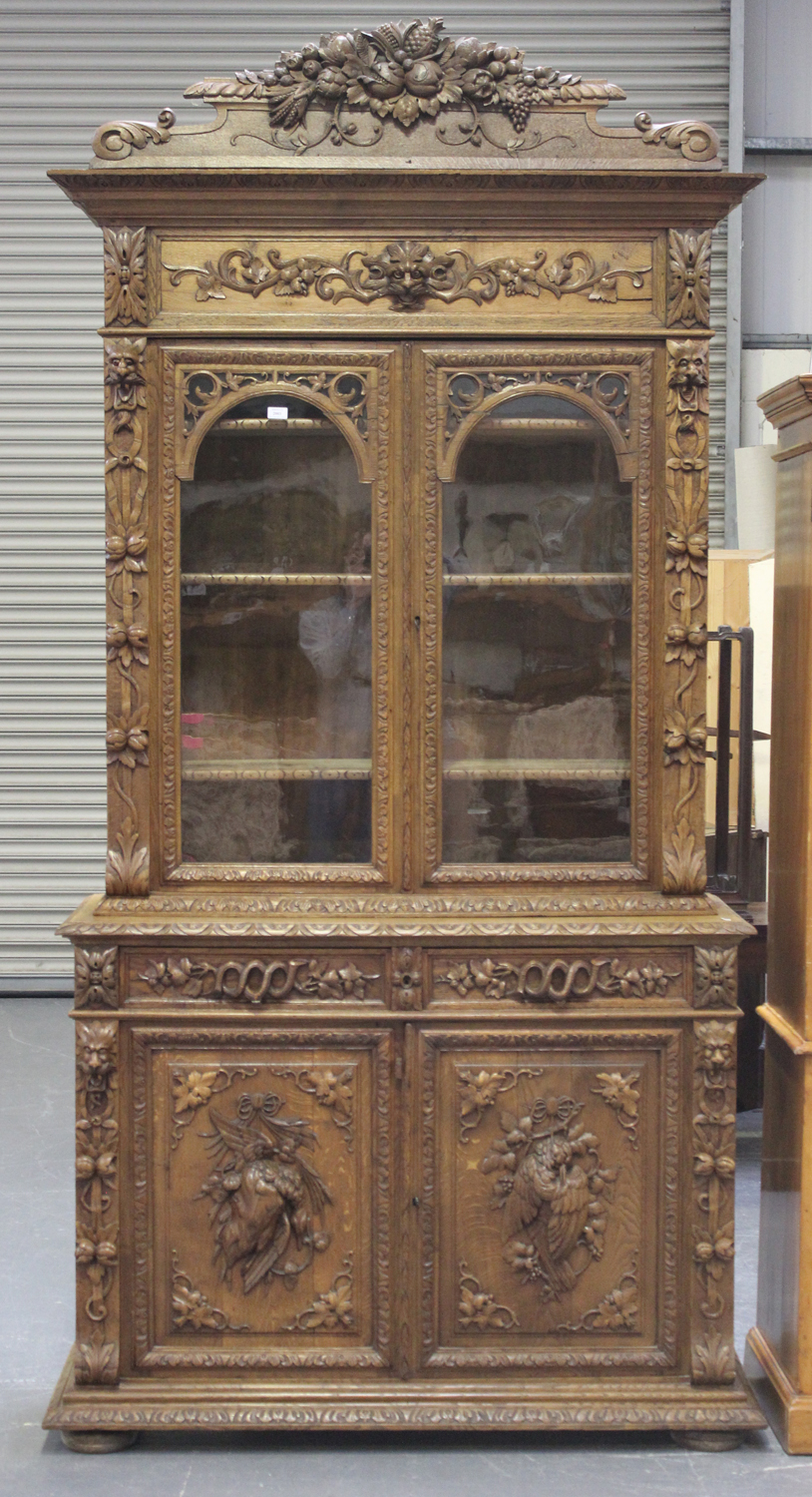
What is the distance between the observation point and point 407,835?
2770mm

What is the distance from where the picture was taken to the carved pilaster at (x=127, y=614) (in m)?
2.69

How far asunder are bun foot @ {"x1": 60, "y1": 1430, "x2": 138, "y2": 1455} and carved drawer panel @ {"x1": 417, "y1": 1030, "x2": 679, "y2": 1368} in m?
0.65

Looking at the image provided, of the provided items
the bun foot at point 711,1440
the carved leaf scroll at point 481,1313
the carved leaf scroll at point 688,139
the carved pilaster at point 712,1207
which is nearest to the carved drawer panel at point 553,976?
the carved pilaster at point 712,1207

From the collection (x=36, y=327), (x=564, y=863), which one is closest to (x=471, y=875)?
(x=564, y=863)

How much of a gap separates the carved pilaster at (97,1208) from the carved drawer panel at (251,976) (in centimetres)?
13

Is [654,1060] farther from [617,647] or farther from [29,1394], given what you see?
[29,1394]

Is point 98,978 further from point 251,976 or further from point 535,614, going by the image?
point 535,614

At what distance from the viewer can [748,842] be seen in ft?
14.5

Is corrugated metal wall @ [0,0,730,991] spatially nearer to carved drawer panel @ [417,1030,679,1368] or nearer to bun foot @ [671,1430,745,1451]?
carved drawer panel @ [417,1030,679,1368]

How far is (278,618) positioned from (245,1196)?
3.95 feet

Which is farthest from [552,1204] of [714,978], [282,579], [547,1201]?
[282,579]

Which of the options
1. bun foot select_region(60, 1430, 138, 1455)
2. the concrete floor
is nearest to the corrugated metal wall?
the concrete floor

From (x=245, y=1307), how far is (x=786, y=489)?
2055 millimetres

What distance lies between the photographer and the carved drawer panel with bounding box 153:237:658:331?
8.84 feet
